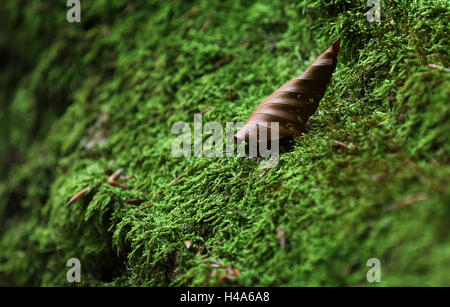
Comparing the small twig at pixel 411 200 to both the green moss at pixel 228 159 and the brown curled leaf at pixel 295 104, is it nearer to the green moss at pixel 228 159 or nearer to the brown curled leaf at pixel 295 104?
the green moss at pixel 228 159

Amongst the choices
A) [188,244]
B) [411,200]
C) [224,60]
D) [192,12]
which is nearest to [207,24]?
[192,12]

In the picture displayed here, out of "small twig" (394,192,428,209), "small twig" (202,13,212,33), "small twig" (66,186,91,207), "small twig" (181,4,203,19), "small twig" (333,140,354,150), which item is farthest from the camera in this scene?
"small twig" (181,4,203,19)

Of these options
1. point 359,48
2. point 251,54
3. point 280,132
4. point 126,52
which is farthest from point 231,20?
point 280,132

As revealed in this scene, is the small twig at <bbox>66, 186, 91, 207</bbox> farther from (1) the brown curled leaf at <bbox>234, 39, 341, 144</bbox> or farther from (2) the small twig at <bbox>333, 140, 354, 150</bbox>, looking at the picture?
(2) the small twig at <bbox>333, 140, 354, 150</bbox>

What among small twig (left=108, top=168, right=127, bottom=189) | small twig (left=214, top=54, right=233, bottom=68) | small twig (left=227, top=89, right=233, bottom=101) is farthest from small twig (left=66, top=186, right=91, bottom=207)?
small twig (left=214, top=54, right=233, bottom=68)

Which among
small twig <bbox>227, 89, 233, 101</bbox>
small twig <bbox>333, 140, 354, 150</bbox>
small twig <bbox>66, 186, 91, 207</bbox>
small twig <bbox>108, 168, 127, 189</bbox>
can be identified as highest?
small twig <bbox>227, 89, 233, 101</bbox>

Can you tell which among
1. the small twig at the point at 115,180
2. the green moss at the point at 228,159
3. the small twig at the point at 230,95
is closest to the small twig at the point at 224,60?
the green moss at the point at 228,159
